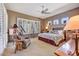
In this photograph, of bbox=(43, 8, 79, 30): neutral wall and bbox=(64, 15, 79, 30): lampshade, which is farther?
bbox=(43, 8, 79, 30): neutral wall

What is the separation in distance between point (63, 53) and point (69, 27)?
1.52ft

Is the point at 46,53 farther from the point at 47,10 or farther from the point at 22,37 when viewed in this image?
the point at 47,10

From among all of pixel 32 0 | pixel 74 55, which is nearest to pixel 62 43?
pixel 74 55

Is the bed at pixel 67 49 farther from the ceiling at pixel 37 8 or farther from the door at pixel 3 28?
the door at pixel 3 28

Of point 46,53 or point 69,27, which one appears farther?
point 46,53

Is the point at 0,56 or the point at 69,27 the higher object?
the point at 69,27

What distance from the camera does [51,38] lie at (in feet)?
6.51

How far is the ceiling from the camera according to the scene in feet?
6.43

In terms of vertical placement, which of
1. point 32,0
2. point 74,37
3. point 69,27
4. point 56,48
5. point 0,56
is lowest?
point 0,56

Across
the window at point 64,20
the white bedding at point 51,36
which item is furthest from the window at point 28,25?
the window at point 64,20

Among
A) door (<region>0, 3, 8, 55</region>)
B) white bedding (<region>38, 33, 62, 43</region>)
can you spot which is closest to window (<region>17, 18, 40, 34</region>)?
white bedding (<region>38, 33, 62, 43</region>)

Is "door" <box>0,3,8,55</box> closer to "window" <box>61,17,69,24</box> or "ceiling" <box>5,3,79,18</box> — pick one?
"ceiling" <box>5,3,79,18</box>

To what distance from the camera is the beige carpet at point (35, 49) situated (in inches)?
76.7

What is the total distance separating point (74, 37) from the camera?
193 centimetres
